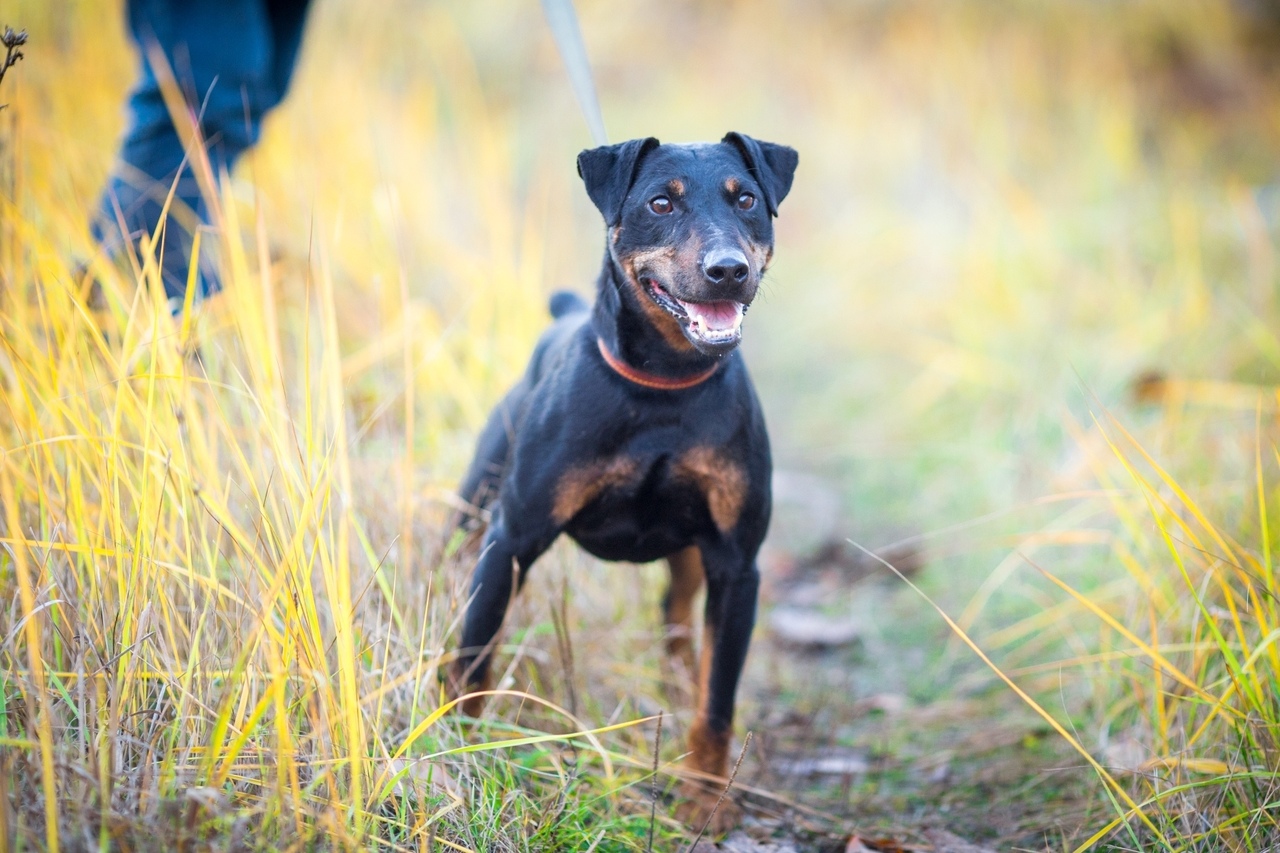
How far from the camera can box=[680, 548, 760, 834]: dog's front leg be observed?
2432mm

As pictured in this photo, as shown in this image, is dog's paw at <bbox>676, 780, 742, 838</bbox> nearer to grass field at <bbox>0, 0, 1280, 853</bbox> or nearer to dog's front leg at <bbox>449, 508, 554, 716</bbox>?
grass field at <bbox>0, 0, 1280, 853</bbox>

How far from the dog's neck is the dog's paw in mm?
990

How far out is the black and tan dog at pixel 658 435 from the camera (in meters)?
2.35

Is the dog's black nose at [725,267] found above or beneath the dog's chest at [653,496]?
above

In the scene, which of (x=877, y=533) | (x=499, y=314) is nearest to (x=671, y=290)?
(x=499, y=314)

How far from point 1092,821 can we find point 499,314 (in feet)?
9.53

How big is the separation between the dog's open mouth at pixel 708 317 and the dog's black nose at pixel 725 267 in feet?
0.22

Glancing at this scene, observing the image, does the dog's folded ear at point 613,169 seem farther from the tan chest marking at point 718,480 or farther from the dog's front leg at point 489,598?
the dog's front leg at point 489,598

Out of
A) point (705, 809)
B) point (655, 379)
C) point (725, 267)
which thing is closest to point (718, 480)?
point (655, 379)

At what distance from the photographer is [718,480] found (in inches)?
93.4

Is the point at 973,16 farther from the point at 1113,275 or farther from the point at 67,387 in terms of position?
the point at 67,387

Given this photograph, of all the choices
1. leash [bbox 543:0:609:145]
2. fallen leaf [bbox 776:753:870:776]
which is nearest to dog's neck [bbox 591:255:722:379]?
leash [bbox 543:0:609:145]

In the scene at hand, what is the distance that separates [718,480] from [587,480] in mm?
311

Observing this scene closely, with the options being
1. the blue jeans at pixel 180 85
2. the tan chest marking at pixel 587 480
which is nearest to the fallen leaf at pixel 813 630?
the tan chest marking at pixel 587 480
